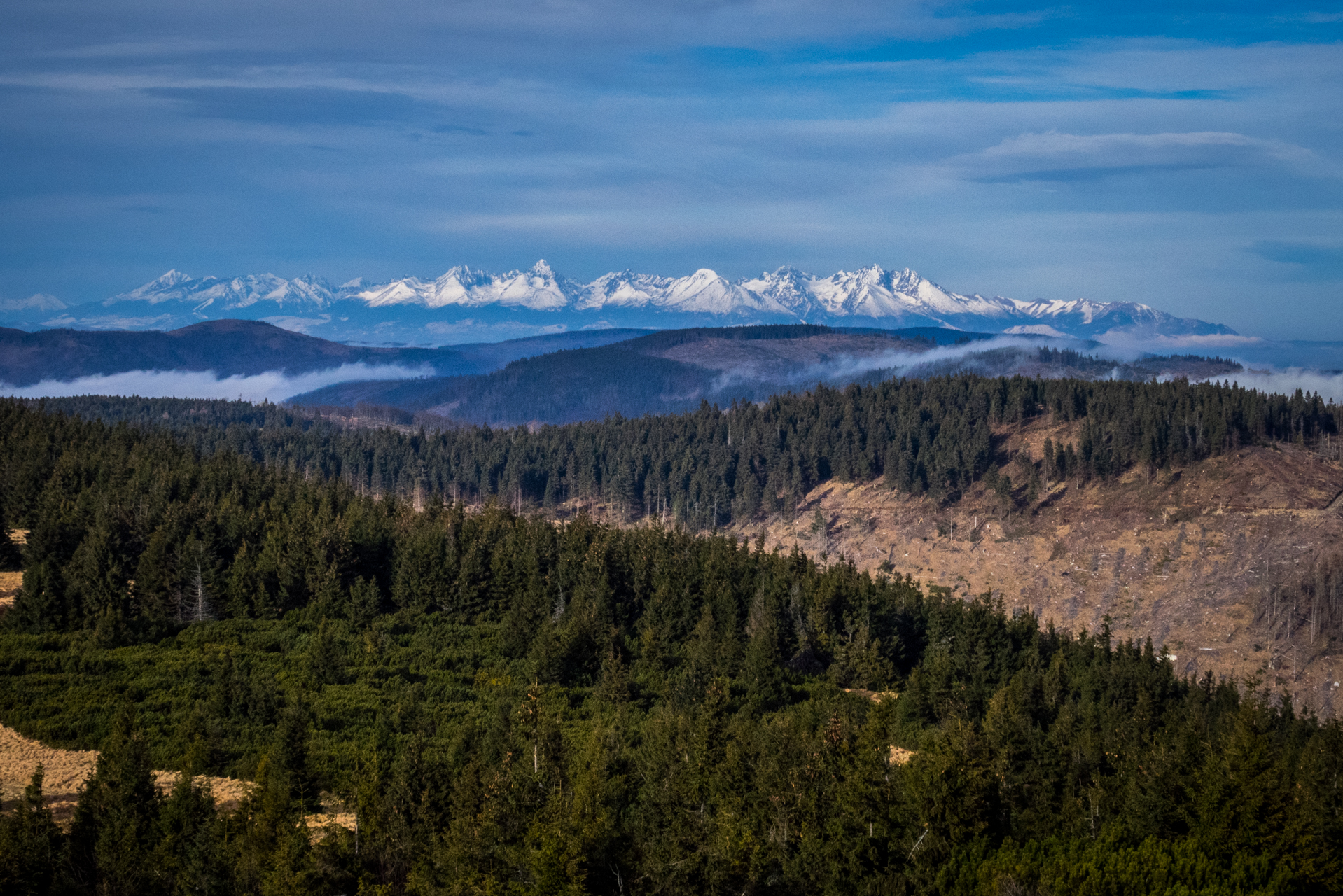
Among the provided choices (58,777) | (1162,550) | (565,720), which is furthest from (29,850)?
(1162,550)

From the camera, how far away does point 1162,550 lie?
513 feet

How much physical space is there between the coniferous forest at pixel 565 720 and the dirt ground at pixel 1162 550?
486 inches

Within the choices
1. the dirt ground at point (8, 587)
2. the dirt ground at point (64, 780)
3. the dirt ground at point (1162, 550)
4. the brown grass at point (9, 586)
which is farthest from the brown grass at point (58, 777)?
the dirt ground at point (1162, 550)

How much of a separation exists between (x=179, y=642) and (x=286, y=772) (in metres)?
36.2

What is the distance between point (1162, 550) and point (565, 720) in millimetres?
118947

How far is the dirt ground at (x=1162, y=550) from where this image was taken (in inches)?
5310

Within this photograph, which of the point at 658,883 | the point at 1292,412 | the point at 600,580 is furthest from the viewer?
the point at 1292,412

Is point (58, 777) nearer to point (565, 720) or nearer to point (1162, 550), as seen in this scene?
point (565, 720)

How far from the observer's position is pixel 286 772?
1842 inches

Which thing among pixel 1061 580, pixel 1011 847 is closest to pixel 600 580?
pixel 1011 847

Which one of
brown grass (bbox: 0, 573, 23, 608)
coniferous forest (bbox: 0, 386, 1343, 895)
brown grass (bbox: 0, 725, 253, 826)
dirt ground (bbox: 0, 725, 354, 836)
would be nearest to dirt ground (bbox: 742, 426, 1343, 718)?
coniferous forest (bbox: 0, 386, 1343, 895)

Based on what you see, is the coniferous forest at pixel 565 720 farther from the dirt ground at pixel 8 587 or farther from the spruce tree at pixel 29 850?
the dirt ground at pixel 8 587

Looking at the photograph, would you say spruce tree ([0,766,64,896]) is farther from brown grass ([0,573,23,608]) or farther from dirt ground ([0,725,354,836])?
brown grass ([0,573,23,608])

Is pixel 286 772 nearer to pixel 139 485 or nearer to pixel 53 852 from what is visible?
pixel 53 852
